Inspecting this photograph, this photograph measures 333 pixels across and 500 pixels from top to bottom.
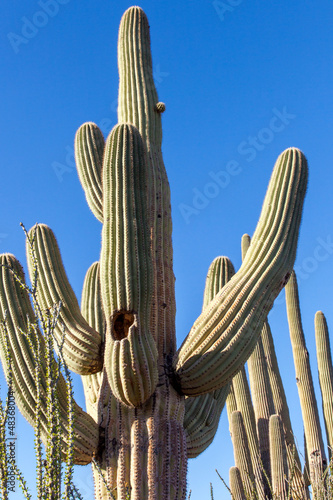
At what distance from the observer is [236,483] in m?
8.30

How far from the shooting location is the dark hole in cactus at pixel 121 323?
178 inches

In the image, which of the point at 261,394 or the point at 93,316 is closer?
the point at 93,316

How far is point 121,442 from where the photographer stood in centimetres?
459

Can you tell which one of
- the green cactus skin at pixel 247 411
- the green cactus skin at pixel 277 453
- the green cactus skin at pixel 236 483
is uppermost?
the green cactus skin at pixel 247 411

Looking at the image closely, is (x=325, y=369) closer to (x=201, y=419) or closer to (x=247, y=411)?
(x=247, y=411)

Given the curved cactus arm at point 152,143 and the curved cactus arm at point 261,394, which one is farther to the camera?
the curved cactus arm at point 261,394

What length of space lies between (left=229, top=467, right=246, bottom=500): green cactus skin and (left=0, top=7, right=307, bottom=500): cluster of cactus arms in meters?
Answer: 3.20

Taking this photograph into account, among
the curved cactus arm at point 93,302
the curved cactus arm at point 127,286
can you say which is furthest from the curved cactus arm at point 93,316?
the curved cactus arm at point 127,286

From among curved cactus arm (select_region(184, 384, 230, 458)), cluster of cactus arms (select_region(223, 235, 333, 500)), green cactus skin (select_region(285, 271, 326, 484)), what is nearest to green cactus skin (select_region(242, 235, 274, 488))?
cluster of cactus arms (select_region(223, 235, 333, 500))

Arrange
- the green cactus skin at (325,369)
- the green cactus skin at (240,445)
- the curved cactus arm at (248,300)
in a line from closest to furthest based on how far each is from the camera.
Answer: the curved cactus arm at (248,300), the green cactus skin at (240,445), the green cactus skin at (325,369)

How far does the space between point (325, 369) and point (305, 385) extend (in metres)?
0.42

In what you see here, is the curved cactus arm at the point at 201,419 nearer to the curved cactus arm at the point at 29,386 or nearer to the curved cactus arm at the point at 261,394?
the curved cactus arm at the point at 29,386

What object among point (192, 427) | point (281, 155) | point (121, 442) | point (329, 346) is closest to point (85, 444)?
point (121, 442)

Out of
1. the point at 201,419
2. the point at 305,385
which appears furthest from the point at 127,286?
the point at 305,385
